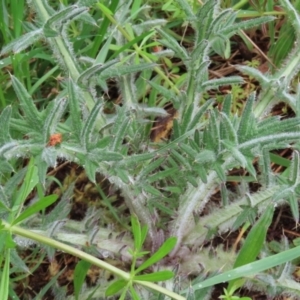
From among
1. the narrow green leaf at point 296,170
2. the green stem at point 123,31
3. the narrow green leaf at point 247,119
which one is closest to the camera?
the narrow green leaf at point 247,119

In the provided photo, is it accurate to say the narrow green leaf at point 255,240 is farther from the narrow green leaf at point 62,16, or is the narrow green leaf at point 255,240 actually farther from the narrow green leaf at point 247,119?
the narrow green leaf at point 62,16

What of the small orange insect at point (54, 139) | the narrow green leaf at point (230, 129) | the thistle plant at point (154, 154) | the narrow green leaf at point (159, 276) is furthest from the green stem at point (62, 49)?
the narrow green leaf at point (159, 276)

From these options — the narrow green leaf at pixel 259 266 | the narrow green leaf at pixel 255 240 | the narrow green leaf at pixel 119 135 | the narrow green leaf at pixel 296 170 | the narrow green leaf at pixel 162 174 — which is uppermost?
the narrow green leaf at pixel 119 135

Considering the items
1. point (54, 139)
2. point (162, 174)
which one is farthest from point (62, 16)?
point (162, 174)

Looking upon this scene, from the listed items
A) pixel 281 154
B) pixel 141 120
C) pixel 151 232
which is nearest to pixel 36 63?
pixel 141 120

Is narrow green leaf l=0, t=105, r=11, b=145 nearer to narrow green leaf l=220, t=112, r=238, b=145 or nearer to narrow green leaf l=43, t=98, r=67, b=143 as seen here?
narrow green leaf l=43, t=98, r=67, b=143

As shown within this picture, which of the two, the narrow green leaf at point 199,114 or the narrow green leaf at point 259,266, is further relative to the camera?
the narrow green leaf at point 199,114

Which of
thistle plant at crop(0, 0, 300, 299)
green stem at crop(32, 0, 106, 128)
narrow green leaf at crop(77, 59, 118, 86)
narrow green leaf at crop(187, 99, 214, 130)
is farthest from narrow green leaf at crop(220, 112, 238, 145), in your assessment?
green stem at crop(32, 0, 106, 128)

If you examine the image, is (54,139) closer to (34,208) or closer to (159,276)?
(34,208)
